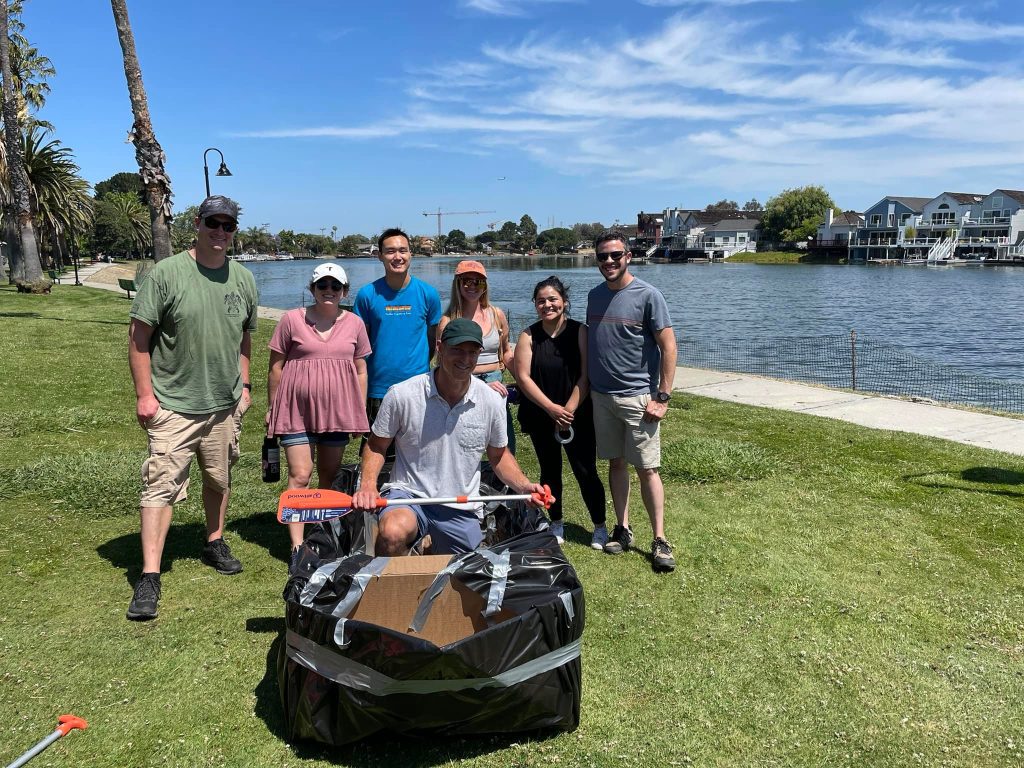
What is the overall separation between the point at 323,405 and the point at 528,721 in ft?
7.05

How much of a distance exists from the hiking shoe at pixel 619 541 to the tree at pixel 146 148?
12.5 m

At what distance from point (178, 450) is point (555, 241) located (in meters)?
192

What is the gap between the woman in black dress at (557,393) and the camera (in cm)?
457

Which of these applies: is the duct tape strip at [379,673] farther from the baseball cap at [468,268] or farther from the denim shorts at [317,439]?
the baseball cap at [468,268]

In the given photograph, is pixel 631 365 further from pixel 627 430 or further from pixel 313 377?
pixel 313 377

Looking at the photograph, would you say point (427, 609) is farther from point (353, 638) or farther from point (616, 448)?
point (616, 448)

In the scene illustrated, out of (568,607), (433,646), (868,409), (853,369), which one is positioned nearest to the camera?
(433,646)

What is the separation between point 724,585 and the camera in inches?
164

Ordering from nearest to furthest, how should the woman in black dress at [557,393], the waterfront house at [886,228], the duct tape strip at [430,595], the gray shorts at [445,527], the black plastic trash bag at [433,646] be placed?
the black plastic trash bag at [433,646], the duct tape strip at [430,595], the gray shorts at [445,527], the woman in black dress at [557,393], the waterfront house at [886,228]

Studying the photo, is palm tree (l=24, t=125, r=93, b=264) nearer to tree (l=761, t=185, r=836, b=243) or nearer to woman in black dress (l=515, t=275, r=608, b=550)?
woman in black dress (l=515, t=275, r=608, b=550)

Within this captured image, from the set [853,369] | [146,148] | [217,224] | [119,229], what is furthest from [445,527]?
[119,229]

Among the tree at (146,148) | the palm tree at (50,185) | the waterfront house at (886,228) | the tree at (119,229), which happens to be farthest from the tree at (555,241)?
the tree at (146,148)

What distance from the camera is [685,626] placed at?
12.1 feet

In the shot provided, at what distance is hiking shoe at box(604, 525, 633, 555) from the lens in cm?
465
